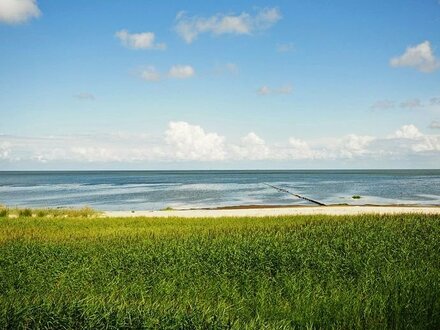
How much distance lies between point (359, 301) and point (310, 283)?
189 cm

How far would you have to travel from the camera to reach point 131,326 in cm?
714

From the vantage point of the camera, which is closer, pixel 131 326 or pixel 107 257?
pixel 131 326

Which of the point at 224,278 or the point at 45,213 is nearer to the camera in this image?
the point at 224,278

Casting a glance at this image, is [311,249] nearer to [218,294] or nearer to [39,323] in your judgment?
[218,294]

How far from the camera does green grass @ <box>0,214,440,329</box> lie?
301 inches

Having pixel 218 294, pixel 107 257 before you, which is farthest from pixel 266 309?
pixel 107 257

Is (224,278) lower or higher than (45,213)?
higher

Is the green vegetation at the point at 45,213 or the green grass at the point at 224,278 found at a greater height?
the green grass at the point at 224,278

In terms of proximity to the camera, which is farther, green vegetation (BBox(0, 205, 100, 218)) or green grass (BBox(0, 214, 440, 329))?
green vegetation (BBox(0, 205, 100, 218))

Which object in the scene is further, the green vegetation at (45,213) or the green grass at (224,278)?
the green vegetation at (45,213)

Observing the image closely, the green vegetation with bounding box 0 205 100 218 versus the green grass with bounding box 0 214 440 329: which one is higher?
the green grass with bounding box 0 214 440 329

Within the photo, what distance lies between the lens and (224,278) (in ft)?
37.3

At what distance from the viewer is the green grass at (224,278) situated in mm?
7645

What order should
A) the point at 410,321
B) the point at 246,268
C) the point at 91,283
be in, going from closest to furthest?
1. the point at 410,321
2. the point at 91,283
3. the point at 246,268
